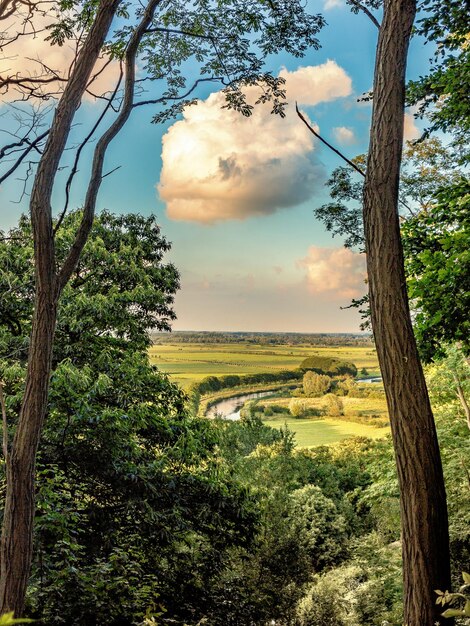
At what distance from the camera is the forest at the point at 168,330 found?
7.73 ft

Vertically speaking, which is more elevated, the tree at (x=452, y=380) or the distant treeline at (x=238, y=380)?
the tree at (x=452, y=380)

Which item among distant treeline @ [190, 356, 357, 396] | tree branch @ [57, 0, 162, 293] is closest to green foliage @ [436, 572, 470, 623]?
tree branch @ [57, 0, 162, 293]

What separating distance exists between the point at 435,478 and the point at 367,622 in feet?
25.3

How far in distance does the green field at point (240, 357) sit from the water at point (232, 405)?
141cm

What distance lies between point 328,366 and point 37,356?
2885cm

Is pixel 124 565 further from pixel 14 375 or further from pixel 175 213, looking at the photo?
pixel 175 213

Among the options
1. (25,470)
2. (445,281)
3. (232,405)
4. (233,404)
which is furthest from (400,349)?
(233,404)

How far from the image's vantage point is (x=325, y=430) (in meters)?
24.8

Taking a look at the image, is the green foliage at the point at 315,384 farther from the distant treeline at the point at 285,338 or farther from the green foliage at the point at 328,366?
the distant treeline at the point at 285,338

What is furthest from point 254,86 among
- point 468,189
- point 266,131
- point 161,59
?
point 266,131

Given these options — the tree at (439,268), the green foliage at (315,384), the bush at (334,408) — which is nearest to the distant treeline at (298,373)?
the green foliage at (315,384)

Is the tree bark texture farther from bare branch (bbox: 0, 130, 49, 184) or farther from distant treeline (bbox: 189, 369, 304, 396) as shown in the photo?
distant treeline (bbox: 189, 369, 304, 396)

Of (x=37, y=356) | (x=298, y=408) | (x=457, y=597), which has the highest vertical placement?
(x=37, y=356)

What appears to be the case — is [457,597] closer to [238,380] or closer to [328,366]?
[238,380]
